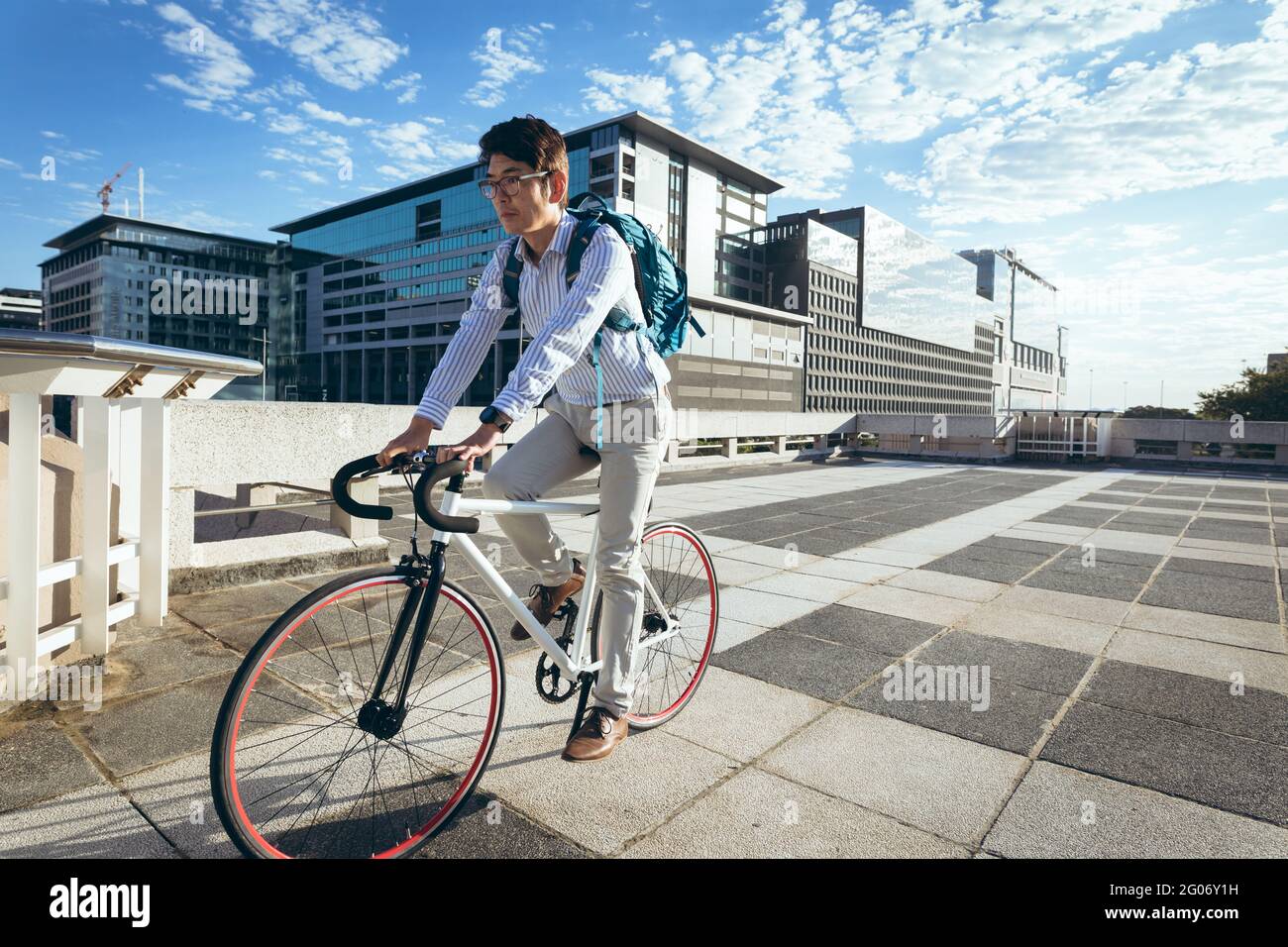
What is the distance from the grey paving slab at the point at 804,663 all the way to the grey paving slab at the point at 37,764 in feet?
8.88

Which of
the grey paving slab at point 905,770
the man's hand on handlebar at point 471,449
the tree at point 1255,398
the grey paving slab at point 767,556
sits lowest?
the grey paving slab at point 905,770

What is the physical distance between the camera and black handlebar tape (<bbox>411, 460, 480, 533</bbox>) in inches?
73.9

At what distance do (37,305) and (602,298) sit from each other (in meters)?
186

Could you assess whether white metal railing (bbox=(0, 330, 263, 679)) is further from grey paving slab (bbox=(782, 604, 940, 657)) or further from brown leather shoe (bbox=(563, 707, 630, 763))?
grey paving slab (bbox=(782, 604, 940, 657))

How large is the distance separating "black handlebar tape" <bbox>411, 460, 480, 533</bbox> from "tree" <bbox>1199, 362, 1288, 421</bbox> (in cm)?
5365

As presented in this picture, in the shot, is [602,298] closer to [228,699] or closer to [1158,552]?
[228,699]

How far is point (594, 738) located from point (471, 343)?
1473 millimetres

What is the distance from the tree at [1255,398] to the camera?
45.7 m

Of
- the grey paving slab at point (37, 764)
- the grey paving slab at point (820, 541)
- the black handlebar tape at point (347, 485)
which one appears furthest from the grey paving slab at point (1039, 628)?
the grey paving slab at point (37, 764)

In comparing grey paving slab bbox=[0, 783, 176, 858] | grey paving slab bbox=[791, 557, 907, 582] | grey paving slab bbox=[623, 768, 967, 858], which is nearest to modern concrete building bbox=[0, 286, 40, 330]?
grey paving slab bbox=[791, 557, 907, 582]

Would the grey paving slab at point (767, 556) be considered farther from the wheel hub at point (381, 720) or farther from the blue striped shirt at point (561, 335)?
the wheel hub at point (381, 720)

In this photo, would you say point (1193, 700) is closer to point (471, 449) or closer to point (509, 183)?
point (471, 449)

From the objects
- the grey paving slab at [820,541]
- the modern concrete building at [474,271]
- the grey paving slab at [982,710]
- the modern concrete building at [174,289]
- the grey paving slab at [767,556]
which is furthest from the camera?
the modern concrete building at [174,289]

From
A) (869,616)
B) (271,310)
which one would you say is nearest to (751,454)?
(869,616)
